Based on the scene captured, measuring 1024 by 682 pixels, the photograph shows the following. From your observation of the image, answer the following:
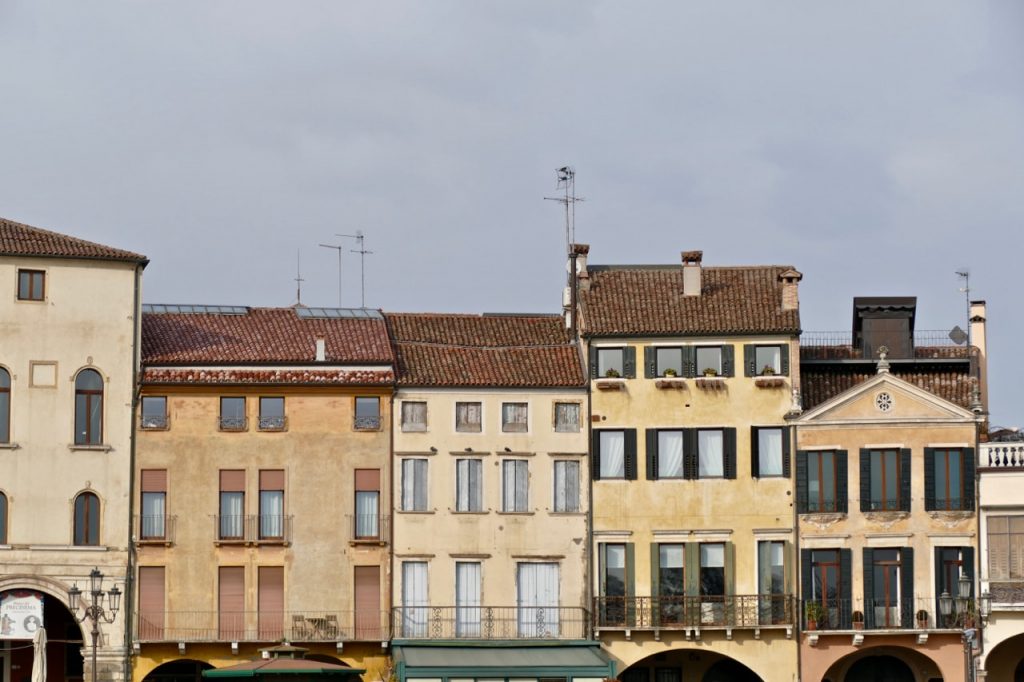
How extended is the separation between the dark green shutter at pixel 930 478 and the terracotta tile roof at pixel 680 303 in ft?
18.1

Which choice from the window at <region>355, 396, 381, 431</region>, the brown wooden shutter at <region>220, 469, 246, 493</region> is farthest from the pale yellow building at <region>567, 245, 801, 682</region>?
the brown wooden shutter at <region>220, 469, 246, 493</region>

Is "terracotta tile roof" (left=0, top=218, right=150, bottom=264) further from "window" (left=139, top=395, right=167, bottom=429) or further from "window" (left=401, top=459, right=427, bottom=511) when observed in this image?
"window" (left=401, top=459, right=427, bottom=511)

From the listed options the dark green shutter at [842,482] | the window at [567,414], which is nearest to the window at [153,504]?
the window at [567,414]

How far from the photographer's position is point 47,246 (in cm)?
6569

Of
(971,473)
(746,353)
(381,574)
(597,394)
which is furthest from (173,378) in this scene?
(971,473)

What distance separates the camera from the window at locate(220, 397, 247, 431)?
6631 centimetres

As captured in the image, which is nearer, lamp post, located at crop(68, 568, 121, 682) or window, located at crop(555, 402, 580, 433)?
lamp post, located at crop(68, 568, 121, 682)

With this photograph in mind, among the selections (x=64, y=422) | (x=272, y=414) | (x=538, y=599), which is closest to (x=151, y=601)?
(x=64, y=422)

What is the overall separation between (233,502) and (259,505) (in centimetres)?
79

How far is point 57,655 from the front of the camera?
6700cm

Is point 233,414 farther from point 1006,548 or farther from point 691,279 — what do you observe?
point 1006,548

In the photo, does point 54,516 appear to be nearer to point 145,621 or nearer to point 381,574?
point 145,621

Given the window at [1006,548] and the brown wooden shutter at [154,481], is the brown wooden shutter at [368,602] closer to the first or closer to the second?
the brown wooden shutter at [154,481]

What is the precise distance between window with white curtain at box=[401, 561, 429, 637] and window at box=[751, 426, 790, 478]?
35.0 ft
